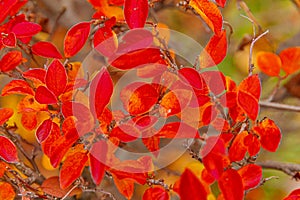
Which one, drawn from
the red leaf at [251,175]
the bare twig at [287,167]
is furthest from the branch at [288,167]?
the red leaf at [251,175]

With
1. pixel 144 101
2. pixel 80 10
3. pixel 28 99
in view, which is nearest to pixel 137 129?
pixel 144 101

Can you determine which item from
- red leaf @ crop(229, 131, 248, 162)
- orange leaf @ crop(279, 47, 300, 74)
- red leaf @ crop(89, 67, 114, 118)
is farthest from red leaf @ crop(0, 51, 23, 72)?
orange leaf @ crop(279, 47, 300, 74)

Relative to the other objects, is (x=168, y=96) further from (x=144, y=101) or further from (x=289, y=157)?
(x=289, y=157)

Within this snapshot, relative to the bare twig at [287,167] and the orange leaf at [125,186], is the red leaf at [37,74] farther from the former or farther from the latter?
the bare twig at [287,167]

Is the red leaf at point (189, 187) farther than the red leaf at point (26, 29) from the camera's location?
No

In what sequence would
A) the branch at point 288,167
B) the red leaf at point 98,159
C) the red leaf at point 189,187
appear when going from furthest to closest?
the branch at point 288,167, the red leaf at point 98,159, the red leaf at point 189,187

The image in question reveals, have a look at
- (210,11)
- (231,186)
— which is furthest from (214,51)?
(231,186)

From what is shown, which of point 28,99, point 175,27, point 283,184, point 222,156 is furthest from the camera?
point 175,27

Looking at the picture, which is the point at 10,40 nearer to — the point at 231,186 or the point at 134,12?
the point at 134,12
